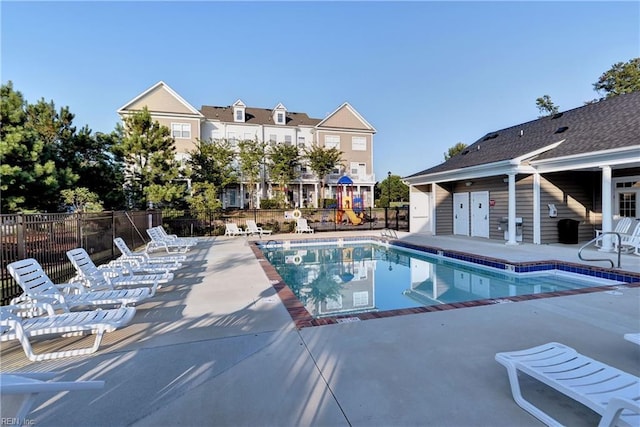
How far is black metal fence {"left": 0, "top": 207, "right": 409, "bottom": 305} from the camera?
5.00 meters

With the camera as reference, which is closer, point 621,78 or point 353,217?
point 353,217

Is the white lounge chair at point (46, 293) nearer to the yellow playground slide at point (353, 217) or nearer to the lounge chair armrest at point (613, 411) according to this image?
the lounge chair armrest at point (613, 411)

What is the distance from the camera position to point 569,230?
11.0m

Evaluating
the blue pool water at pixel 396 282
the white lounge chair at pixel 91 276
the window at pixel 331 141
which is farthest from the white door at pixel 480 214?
the window at pixel 331 141

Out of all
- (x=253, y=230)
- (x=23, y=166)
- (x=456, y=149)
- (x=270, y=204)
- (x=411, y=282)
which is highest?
(x=456, y=149)

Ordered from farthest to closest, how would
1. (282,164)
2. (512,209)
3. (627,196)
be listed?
(282,164)
(512,209)
(627,196)

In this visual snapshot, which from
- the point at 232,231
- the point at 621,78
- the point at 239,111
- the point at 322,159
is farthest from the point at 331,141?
the point at 621,78

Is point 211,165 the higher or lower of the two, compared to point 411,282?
higher

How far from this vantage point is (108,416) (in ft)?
7.59

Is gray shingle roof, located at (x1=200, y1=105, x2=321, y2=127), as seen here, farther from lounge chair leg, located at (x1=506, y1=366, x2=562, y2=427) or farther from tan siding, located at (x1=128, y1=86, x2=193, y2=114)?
lounge chair leg, located at (x1=506, y1=366, x2=562, y2=427)

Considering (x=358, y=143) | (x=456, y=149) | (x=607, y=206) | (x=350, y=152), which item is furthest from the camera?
(x=456, y=149)

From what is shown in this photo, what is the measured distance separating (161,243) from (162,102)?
59.6ft

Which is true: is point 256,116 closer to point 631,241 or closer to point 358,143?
point 358,143

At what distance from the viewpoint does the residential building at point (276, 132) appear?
24828 millimetres
